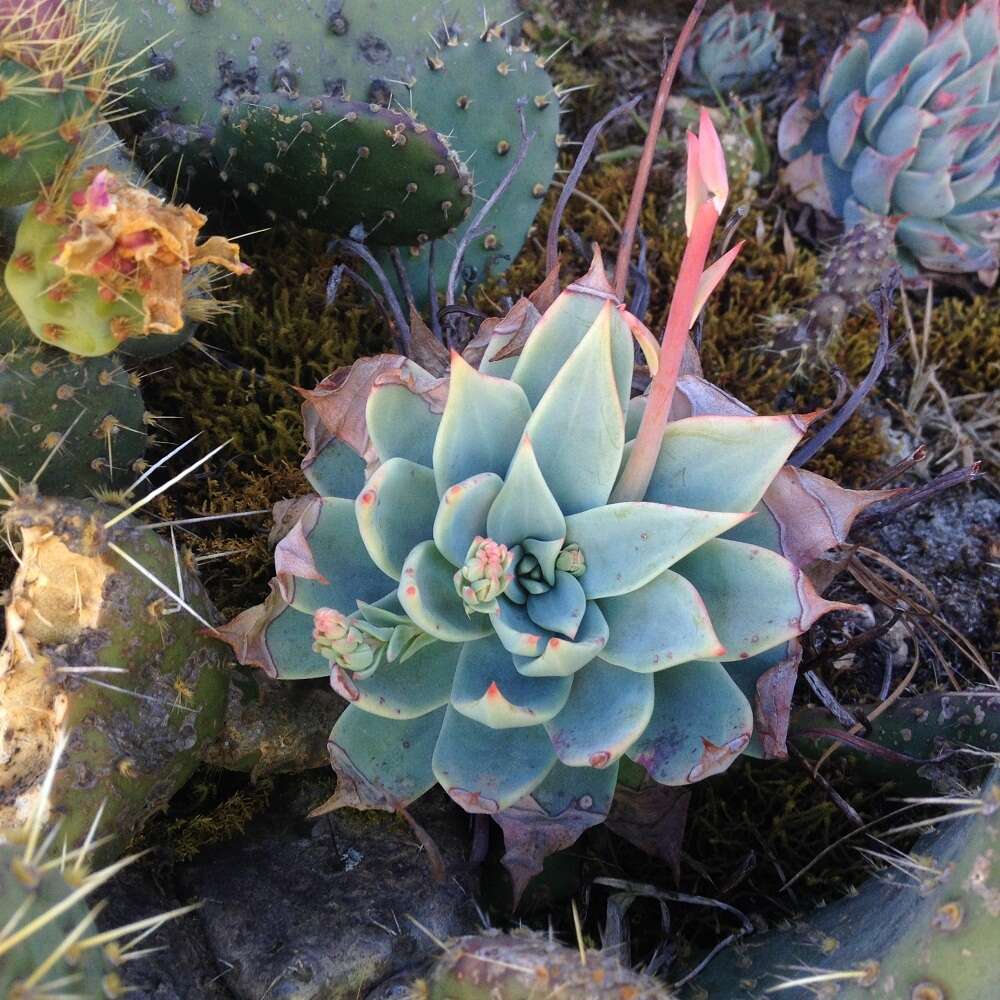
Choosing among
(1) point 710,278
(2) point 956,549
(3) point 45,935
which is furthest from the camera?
(2) point 956,549

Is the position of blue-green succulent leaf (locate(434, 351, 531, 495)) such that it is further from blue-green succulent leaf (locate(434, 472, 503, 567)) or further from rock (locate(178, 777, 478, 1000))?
rock (locate(178, 777, 478, 1000))

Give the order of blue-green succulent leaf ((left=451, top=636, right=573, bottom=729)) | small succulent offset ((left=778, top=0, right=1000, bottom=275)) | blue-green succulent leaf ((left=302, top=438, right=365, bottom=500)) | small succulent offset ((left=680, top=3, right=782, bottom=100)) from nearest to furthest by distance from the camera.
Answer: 1. blue-green succulent leaf ((left=451, top=636, right=573, bottom=729))
2. blue-green succulent leaf ((left=302, top=438, right=365, bottom=500))
3. small succulent offset ((left=778, top=0, right=1000, bottom=275))
4. small succulent offset ((left=680, top=3, right=782, bottom=100))

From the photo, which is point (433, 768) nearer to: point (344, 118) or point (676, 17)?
point (344, 118)

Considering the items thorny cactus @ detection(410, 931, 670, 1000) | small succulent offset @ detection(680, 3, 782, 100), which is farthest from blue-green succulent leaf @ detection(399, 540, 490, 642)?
small succulent offset @ detection(680, 3, 782, 100)

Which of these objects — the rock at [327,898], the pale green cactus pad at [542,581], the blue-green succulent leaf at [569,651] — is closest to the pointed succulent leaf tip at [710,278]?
the pale green cactus pad at [542,581]

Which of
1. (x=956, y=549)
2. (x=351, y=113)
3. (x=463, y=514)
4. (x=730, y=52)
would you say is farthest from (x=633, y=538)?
(x=730, y=52)

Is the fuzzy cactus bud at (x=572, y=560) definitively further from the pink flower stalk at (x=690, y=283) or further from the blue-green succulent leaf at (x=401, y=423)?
the blue-green succulent leaf at (x=401, y=423)

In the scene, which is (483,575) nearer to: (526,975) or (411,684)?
(411,684)
